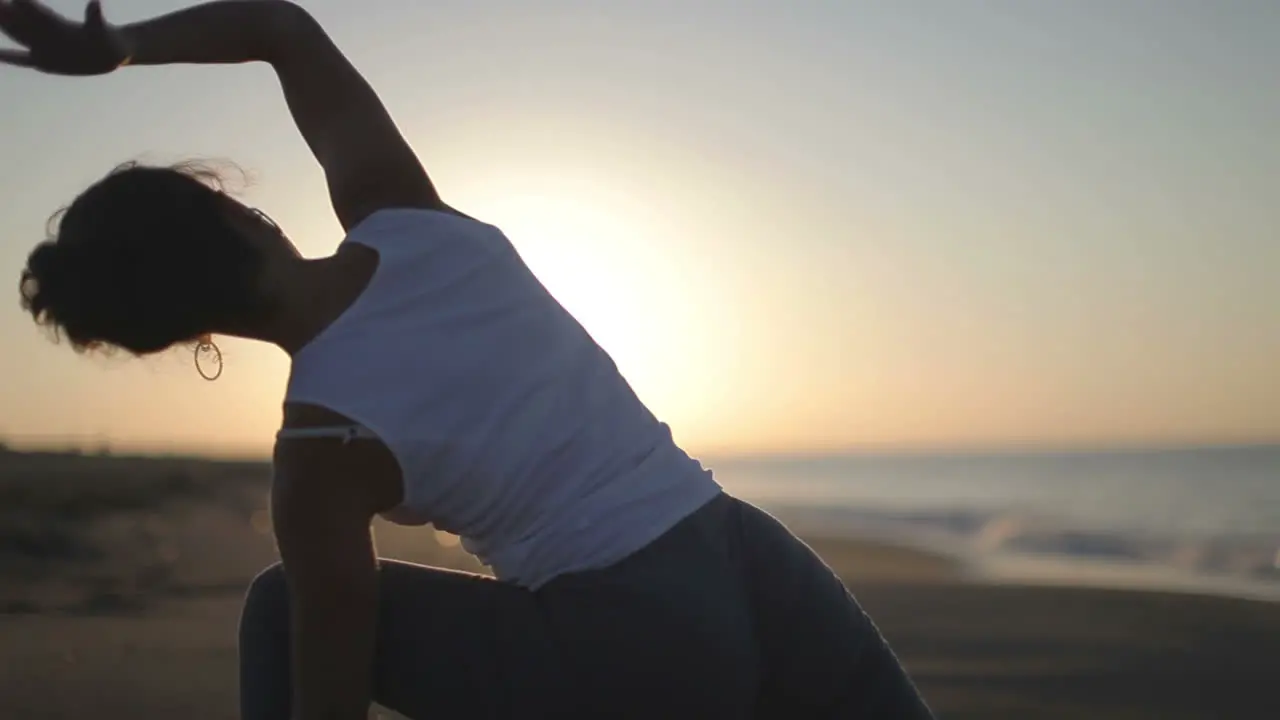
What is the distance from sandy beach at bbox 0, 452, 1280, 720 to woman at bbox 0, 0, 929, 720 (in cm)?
335

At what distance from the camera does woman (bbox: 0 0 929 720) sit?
1.21m

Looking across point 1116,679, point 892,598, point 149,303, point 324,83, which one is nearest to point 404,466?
point 149,303

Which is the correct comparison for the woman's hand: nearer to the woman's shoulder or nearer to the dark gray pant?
the woman's shoulder

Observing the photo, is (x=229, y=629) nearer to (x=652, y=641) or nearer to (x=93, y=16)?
(x=93, y=16)

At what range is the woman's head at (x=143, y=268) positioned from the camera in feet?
4.14

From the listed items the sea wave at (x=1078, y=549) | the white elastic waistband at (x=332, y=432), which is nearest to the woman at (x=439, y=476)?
the white elastic waistband at (x=332, y=432)

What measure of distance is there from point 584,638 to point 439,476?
0.75 ft

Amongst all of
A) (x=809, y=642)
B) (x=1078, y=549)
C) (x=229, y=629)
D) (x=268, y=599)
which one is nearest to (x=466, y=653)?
Answer: (x=268, y=599)

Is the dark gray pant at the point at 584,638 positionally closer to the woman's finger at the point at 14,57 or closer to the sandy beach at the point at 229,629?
the woman's finger at the point at 14,57

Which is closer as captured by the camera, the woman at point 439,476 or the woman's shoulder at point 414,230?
the woman at point 439,476

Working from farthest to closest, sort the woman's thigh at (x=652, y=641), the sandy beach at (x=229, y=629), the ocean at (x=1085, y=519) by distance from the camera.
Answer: the ocean at (x=1085, y=519)
the sandy beach at (x=229, y=629)
the woman's thigh at (x=652, y=641)

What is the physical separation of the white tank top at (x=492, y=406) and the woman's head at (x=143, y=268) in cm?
12

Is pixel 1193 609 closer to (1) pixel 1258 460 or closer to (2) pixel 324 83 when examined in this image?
(2) pixel 324 83

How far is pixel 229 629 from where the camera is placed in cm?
611
